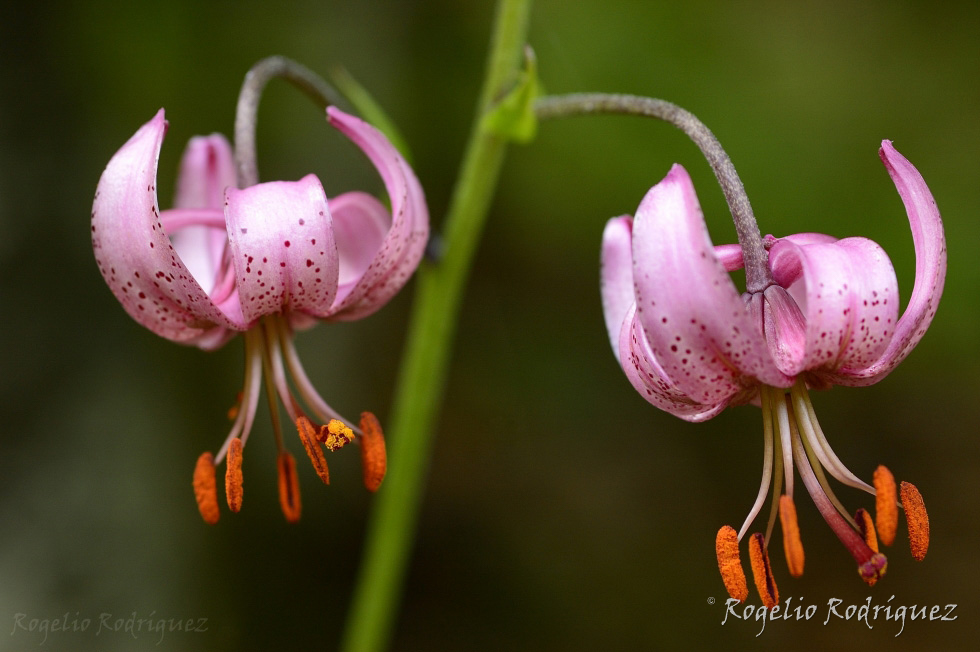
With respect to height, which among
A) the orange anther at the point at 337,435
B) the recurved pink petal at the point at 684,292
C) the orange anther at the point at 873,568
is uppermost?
the recurved pink petal at the point at 684,292

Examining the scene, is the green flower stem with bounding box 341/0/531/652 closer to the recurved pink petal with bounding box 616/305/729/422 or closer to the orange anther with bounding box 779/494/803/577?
the recurved pink petal with bounding box 616/305/729/422

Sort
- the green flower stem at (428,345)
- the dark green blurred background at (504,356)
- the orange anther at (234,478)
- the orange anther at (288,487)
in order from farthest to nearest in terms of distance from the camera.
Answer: the dark green blurred background at (504,356), the green flower stem at (428,345), the orange anther at (288,487), the orange anther at (234,478)

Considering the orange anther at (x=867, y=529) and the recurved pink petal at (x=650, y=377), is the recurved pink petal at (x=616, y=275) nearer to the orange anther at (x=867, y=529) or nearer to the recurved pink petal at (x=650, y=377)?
the recurved pink petal at (x=650, y=377)

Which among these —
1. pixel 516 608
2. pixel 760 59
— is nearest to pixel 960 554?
pixel 516 608

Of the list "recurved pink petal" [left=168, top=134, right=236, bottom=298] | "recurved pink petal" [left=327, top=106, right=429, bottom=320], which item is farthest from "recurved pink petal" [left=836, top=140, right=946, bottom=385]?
"recurved pink petal" [left=168, top=134, right=236, bottom=298]

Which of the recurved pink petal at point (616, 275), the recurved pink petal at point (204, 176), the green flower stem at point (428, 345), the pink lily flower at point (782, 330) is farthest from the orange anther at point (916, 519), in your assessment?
the recurved pink petal at point (204, 176)

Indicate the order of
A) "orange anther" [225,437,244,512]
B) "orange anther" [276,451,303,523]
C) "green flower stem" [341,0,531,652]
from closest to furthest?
"orange anther" [225,437,244,512] → "orange anther" [276,451,303,523] → "green flower stem" [341,0,531,652]
